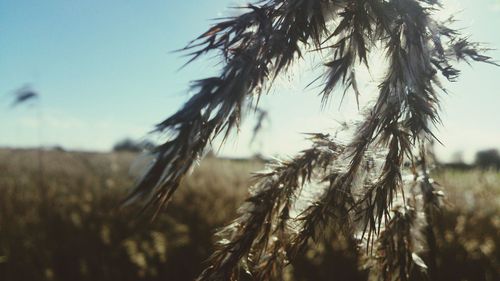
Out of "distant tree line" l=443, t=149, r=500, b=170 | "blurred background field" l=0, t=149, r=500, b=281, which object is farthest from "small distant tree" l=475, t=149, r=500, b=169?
"blurred background field" l=0, t=149, r=500, b=281

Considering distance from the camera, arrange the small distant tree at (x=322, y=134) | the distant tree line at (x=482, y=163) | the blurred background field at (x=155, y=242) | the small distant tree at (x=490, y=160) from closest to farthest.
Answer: the small distant tree at (x=322, y=134) → the blurred background field at (x=155, y=242) → the small distant tree at (x=490, y=160) → the distant tree line at (x=482, y=163)

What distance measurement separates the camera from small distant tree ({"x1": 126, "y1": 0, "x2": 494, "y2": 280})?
928mm

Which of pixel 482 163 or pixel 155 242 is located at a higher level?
pixel 482 163

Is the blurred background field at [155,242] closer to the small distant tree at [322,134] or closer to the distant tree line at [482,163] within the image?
the small distant tree at [322,134]

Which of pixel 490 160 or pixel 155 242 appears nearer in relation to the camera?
pixel 155 242

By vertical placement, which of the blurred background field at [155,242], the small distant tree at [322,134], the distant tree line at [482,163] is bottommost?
the blurred background field at [155,242]

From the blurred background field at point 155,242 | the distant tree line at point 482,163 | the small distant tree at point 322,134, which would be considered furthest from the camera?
the distant tree line at point 482,163

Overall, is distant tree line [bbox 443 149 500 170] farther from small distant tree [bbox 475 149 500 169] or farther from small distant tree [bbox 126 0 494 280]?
small distant tree [bbox 126 0 494 280]

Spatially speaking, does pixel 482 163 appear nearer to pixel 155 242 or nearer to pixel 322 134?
pixel 155 242

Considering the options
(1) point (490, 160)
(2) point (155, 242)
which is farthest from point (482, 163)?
(2) point (155, 242)

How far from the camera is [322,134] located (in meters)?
1.28

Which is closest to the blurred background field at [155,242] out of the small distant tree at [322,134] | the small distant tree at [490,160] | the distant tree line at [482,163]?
the small distant tree at [322,134]

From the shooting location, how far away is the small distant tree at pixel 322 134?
928mm

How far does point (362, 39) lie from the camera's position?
3.51ft
